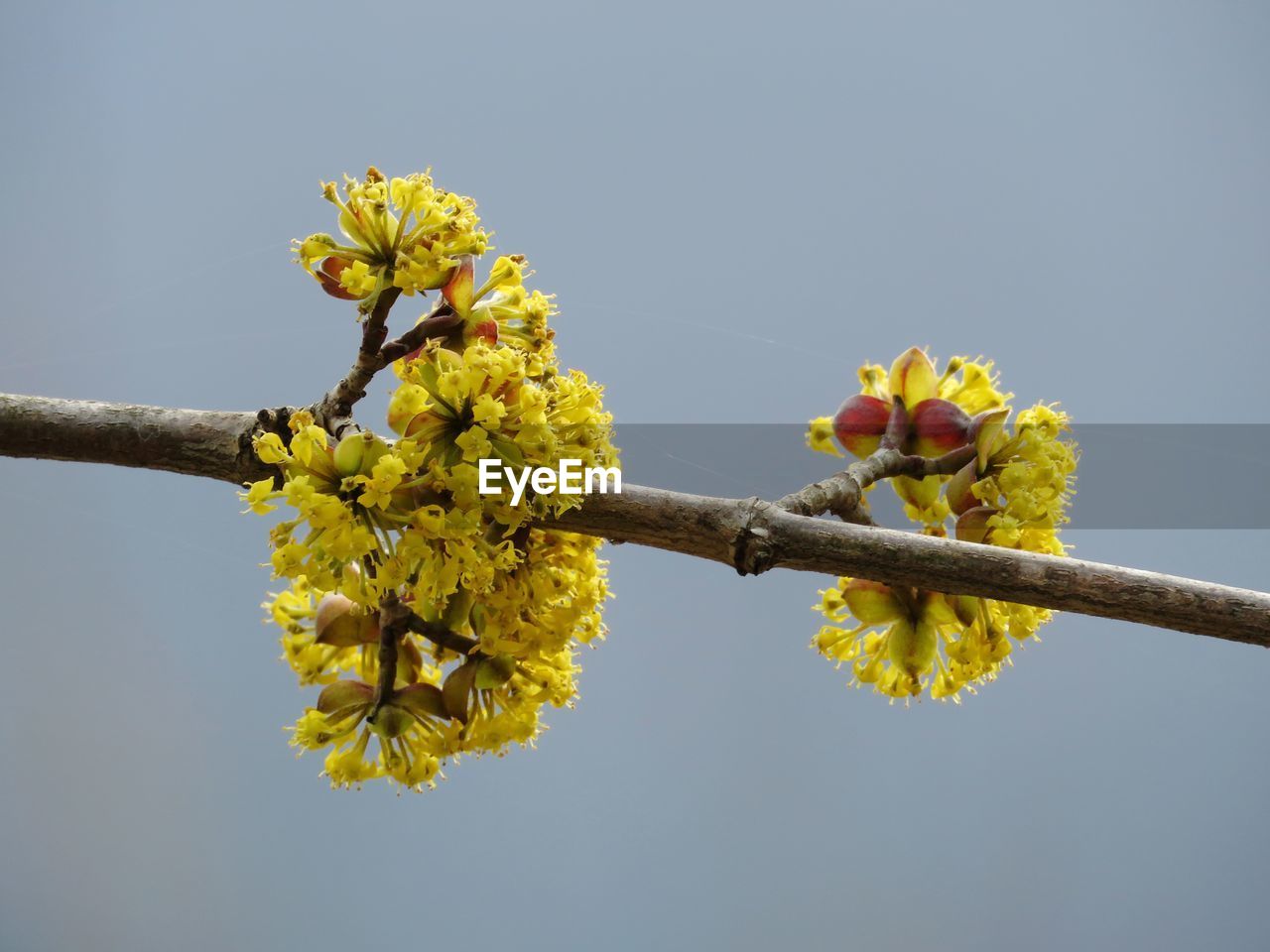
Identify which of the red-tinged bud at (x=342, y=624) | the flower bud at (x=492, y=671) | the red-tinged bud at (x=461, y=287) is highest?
the red-tinged bud at (x=461, y=287)

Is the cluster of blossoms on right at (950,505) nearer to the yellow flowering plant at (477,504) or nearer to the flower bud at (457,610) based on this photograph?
the yellow flowering plant at (477,504)

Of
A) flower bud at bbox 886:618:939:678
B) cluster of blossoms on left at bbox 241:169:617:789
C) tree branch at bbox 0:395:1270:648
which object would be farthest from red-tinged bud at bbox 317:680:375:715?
flower bud at bbox 886:618:939:678

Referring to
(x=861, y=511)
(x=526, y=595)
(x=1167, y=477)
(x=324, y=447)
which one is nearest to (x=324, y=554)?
(x=324, y=447)

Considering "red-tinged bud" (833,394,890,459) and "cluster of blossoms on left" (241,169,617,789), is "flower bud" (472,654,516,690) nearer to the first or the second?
"cluster of blossoms on left" (241,169,617,789)

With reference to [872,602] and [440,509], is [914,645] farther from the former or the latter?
[440,509]

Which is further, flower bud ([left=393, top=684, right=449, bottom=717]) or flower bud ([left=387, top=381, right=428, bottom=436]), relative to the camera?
flower bud ([left=393, top=684, right=449, bottom=717])

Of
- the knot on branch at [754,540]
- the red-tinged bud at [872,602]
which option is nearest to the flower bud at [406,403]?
the knot on branch at [754,540]
